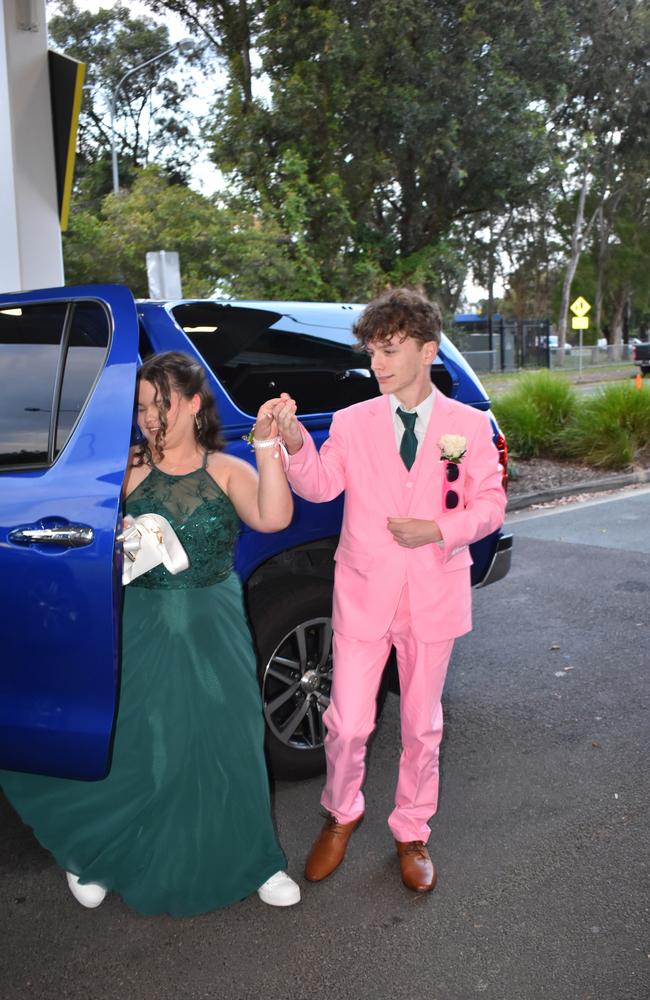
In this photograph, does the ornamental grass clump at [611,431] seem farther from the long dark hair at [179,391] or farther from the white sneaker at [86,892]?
the white sneaker at [86,892]

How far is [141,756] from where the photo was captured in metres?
2.94

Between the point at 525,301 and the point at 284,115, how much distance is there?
38.1 metres

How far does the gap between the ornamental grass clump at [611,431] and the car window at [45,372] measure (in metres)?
10.5

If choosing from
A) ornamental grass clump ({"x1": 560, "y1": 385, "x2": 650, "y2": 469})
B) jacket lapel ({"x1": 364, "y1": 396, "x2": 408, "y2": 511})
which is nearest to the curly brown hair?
jacket lapel ({"x1": 364, "y1": 396, "x2": 408, "y2": 511})

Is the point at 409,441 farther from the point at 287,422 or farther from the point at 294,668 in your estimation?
the point at 294,668

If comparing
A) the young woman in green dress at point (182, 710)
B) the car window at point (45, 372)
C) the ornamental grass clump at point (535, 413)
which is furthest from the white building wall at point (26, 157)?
the ornamental grass clump at point (535, 413)

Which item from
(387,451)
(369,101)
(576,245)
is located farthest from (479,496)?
(576,245)

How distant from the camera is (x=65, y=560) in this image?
2.90 m

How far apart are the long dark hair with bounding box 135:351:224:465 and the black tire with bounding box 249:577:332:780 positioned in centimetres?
100

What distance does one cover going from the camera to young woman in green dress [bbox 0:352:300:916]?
2.90m

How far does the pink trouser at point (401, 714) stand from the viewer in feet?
10.4

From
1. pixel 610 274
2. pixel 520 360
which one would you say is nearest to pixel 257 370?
pixel 520 360

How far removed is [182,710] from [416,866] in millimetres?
964

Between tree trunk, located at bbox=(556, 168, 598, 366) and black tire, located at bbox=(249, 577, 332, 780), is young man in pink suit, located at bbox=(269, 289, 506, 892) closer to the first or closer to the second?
black tire, located at bbox=(249, 577, 332, 780)
